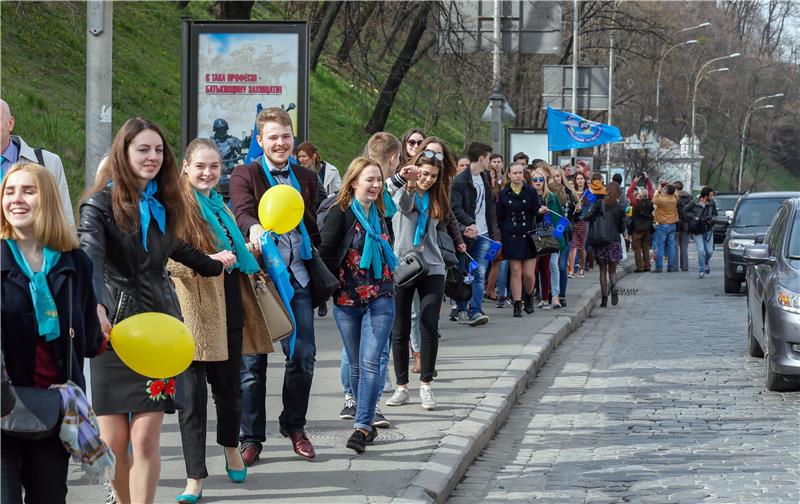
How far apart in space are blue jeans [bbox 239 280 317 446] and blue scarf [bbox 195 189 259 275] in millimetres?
715

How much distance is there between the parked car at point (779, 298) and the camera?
10570 mm

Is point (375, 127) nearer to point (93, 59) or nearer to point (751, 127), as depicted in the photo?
point (93, 59)

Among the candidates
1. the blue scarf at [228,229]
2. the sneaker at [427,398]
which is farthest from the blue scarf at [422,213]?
the blue scarf at [228,229]

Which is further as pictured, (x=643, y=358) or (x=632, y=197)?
(x=632, y=197)

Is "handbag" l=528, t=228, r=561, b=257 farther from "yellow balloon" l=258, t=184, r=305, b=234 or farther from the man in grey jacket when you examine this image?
the man in grey jacket

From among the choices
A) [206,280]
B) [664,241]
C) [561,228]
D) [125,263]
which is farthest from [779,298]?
[664,241]

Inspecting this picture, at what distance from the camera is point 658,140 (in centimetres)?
5462

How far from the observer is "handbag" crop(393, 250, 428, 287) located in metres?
8.97

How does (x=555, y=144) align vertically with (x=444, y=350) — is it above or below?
above

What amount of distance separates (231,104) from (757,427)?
623 centimetres

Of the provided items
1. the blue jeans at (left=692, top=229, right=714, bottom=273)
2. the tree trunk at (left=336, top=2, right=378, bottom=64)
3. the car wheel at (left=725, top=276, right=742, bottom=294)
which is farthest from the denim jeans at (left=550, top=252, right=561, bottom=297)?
the blue jeans at (left=692, top=229, right=714, bottom=273)

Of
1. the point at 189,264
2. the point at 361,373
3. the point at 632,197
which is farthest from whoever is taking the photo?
the point at 632,197

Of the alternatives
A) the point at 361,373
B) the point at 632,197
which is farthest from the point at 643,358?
the point at 632,197

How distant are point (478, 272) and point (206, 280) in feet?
28.0
